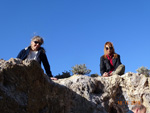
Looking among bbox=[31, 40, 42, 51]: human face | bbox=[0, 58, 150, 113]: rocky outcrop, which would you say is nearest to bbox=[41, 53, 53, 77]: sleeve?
bbox=[31, 40, 42, 51]: human face

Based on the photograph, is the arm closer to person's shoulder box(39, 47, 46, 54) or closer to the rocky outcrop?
person's shoulder box(39, 47, 46, 54)

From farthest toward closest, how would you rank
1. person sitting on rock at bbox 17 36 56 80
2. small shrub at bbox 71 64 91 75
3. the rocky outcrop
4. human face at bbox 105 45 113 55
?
small shrub at bbox 71 64 91 75 < human face at bbox 105 45 113 55 < person sitting on rock at bbox 17 36 56 80 < the rocky outcrop

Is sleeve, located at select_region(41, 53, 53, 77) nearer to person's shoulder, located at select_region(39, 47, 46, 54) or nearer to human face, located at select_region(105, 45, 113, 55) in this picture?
person's shoulder, located at select_region(39, 47, 46, 54)

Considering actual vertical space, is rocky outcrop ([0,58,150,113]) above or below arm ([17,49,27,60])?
below

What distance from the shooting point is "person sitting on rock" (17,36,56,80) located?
17.0ft

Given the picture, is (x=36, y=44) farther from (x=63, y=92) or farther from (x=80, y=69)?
(x=80, y=69)

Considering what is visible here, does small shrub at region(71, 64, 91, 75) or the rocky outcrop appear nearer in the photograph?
the rocky outcrop

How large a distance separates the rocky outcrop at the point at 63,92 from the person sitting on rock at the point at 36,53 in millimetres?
788

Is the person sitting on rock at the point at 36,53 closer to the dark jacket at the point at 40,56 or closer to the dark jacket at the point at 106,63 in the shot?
the dark jacket at the point at 40,56

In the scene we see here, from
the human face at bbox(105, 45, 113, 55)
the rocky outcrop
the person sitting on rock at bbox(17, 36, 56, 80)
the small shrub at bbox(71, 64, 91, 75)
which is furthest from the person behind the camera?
the small shrub at bbox(71, 64, 91, 75)

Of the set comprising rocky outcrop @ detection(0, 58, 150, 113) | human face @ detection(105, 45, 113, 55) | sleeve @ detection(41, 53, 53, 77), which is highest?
human face @ detection(105, 45, 113, 55)

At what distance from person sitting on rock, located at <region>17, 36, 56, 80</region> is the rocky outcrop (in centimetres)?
79

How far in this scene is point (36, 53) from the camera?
5.21 meters

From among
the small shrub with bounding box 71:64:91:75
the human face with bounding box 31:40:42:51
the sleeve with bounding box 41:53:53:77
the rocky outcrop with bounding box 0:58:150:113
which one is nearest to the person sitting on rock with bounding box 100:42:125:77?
the rocky outcrop with bounding box 0:58:150:113
